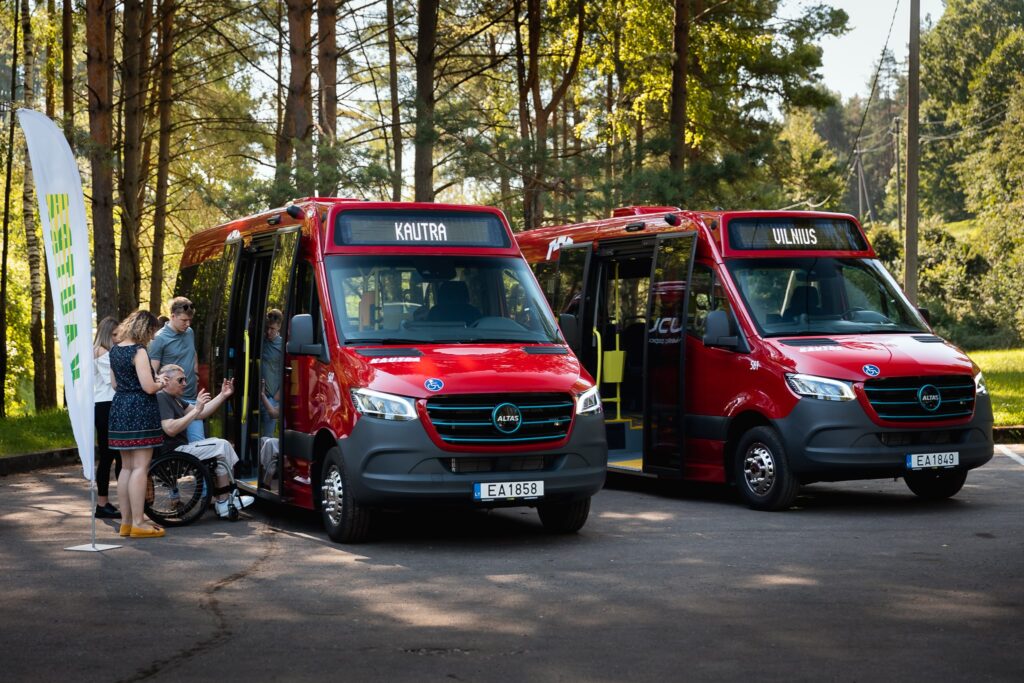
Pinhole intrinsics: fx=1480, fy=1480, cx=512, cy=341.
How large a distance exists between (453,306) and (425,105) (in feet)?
37.1

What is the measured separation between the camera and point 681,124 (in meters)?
24.0

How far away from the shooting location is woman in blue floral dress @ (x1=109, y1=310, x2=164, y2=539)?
11.2 meters

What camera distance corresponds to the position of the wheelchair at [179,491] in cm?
1201

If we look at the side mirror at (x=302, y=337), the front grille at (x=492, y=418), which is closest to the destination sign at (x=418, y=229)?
the side mirror at (x=302, y=337)

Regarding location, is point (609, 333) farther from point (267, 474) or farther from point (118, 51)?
point (118, 51)

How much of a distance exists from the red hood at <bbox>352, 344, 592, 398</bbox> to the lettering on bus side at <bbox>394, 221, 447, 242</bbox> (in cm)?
114

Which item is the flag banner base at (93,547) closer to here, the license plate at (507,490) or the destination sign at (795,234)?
the license plate at (507,490)

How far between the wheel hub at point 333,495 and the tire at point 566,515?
1.53 metres

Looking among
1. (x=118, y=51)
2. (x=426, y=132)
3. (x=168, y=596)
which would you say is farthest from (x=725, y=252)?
(x=118, y=51)

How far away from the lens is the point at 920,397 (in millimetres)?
12148

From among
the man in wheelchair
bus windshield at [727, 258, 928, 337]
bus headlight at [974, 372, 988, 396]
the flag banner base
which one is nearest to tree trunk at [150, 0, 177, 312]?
the man in wheelchair

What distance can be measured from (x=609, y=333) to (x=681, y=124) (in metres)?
9.21

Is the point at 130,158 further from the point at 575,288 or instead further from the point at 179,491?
the point at 179,491

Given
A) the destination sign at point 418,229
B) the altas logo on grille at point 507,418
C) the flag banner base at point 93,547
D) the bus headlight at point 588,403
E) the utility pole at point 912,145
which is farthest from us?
the utility pole at point 912,145
